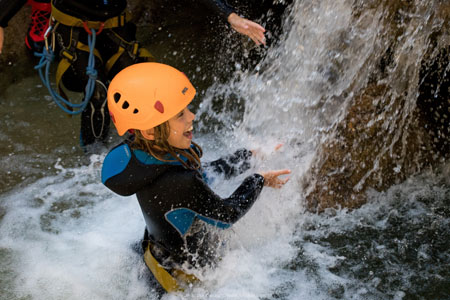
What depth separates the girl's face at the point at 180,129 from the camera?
99.0 inches

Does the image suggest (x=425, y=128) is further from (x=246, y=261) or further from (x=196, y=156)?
(x=196, y=156)

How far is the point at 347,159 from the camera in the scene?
3.63 meters

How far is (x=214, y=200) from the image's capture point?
2.49 meters

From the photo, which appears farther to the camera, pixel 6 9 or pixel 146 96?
pixel 6 9

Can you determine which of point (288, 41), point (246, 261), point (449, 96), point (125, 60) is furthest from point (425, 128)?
point (125, 60)

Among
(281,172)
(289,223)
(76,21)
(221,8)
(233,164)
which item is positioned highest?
(221,8)

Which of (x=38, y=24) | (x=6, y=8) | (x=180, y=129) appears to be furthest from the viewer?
(x=38, y=24)

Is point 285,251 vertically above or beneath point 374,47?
beneath

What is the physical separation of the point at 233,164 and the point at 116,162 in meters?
0.78

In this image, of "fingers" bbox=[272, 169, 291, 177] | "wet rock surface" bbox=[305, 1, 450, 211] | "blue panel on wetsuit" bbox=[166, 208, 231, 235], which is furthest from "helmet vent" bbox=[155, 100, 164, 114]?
"wet rock surface" bbox=[305, 1, 450, 211]

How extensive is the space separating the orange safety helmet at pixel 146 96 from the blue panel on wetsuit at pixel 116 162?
12 cm

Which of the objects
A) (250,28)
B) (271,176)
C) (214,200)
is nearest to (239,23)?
(250,28)

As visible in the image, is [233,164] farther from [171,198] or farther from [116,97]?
[116,97]

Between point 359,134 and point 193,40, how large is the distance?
10.1ft
